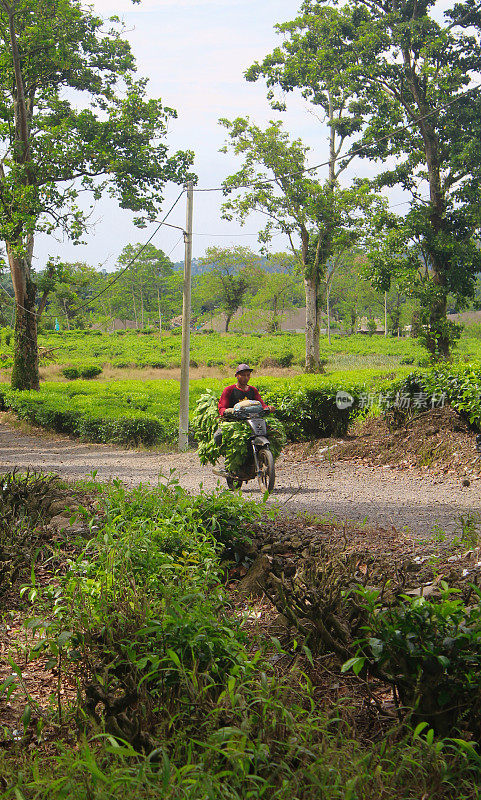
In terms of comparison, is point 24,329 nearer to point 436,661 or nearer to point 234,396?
point 234,396

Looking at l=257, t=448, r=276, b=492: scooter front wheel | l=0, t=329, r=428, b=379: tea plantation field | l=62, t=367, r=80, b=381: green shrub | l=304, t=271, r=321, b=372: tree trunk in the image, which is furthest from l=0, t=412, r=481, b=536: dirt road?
l=62, t=367, r=80, b=381: green shrub

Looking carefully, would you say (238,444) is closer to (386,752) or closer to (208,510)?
(208,510)

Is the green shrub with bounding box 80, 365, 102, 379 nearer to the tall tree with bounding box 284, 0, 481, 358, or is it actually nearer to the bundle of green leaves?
the tall tree with bounding box 284, 0, 481, 358

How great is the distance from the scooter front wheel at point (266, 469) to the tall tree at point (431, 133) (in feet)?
43.3

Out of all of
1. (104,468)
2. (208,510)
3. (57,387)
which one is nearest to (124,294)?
(57,387)

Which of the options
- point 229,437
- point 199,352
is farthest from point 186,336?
point 199,352

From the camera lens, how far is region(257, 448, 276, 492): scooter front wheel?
8.35 m

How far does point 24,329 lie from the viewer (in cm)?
2258

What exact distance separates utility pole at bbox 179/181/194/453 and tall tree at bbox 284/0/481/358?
8.19 metres

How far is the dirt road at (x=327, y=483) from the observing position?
22.4 feet

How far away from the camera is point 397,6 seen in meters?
22.6

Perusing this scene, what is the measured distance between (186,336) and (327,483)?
686 centimetres

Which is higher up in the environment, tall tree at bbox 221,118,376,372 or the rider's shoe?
tall tree at bbox 221,118,376,372

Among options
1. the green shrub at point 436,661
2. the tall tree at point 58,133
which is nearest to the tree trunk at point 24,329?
the tall tree at point 58,133
